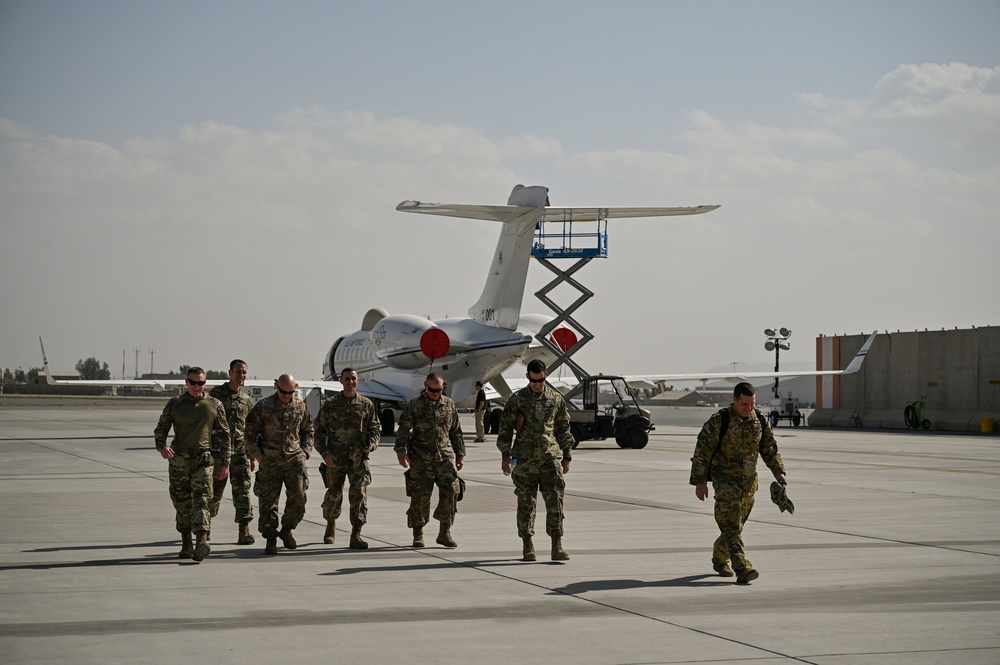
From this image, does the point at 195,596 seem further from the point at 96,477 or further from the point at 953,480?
the point at 953,480

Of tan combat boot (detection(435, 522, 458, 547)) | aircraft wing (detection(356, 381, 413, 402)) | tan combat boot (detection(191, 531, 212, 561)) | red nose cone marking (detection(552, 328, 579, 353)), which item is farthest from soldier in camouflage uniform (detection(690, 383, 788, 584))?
aircraft wing (detection(356, 381, 413, 402))

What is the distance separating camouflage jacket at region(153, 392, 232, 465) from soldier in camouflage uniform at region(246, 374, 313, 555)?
1.11 ft

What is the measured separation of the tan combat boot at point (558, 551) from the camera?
11.2 metres

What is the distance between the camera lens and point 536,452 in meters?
11.5

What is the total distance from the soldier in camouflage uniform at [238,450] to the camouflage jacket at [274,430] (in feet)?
1.56

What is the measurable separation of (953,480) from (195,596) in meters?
16.1

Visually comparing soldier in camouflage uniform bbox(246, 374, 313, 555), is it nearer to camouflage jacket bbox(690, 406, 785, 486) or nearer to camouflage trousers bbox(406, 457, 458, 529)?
camouflage trousers bbox(406, 457, 458, 529)

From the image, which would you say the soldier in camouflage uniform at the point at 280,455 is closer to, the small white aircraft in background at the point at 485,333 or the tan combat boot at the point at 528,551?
the tan combat boot at the point at 528,551

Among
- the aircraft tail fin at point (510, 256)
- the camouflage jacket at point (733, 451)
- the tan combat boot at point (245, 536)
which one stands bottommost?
the tan combat boot at point (245, 536)

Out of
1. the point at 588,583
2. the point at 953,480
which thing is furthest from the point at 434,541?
the point at 953,480

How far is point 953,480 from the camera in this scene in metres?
21.1

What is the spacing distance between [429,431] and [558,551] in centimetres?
210

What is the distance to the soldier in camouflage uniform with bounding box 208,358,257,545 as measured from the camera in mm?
12648

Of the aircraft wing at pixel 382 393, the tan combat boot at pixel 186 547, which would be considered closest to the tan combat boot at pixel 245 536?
the tan combat boot at pixel 186 547
